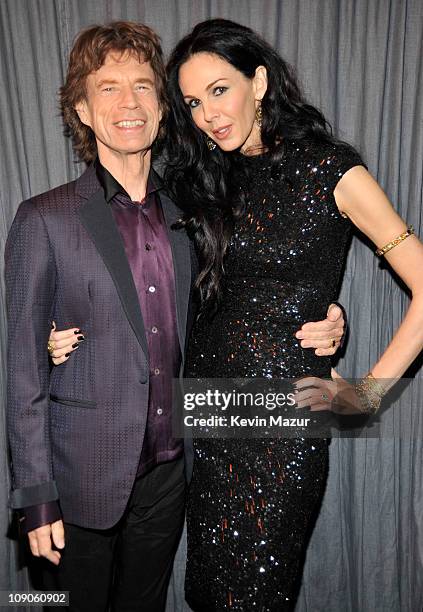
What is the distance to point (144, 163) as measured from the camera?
2.09 meters

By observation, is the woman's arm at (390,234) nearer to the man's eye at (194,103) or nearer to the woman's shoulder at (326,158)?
the woman's shoulder at (326,158)

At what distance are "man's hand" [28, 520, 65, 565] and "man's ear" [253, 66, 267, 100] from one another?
4.92 ft

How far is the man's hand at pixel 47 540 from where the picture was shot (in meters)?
1.83

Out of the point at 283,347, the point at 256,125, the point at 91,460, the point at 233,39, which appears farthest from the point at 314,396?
the point at 233,39

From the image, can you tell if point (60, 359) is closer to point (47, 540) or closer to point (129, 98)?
point (47, 540)

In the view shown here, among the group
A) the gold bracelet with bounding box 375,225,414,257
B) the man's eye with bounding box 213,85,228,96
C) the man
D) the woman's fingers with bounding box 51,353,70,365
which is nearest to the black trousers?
the man

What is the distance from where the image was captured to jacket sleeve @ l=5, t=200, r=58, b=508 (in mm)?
1810

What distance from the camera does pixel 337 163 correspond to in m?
1.89

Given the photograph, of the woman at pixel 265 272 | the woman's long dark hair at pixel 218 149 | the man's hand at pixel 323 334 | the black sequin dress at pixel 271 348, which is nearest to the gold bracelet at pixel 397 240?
the woman at pixel 265 272

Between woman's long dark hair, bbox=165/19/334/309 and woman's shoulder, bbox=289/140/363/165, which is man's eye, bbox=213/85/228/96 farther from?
woman's shoulder, bbox=289/140/363/165

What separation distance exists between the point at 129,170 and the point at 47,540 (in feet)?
3.91

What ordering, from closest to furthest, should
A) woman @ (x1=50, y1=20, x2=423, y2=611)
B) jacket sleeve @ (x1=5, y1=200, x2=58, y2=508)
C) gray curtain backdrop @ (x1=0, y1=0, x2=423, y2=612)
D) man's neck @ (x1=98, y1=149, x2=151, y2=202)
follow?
jacket sleeve @ (x1=5, y1=200, x2=58, y2=508)
woman @ (x1=50, y1=20, x2=423, y2=611)
man's neck @ (x1=98, y1=149, x2=151, y2=202)
gray curtain backdrop @ (x1=0, y1=0, x2=423, y2=612)

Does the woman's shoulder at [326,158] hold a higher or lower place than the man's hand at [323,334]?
higher

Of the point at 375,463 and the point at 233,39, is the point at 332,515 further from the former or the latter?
the point at 233,39
